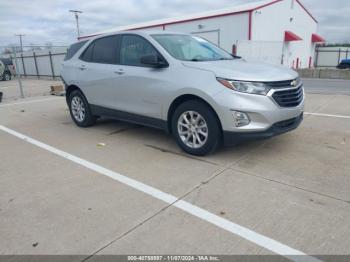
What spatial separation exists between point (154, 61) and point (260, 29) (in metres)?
19.6

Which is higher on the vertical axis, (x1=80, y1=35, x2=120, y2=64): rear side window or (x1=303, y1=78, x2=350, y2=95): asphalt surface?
(x1=80, y1=35, x2=120, y2=64): rear side window

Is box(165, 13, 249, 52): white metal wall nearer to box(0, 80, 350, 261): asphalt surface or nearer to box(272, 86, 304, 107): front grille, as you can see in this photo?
box(0, 80, 350, 261): asphalt surface

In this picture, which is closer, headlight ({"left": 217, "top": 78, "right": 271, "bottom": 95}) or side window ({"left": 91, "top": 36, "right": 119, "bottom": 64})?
headlight ({"left": 217, "top": 78, "right": 271, "bottom": 95})

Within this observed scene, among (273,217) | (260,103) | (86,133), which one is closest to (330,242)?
(273,217)

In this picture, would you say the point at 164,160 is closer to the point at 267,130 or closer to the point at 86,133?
the point at 267,130

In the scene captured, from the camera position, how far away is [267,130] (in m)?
3.95

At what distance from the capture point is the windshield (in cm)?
467

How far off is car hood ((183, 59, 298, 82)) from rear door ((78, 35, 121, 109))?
1.68m

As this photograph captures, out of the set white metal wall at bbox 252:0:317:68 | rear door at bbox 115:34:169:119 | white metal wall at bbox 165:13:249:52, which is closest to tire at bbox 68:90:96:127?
rear door at bbox 115:34:169:119

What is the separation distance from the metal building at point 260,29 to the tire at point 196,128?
13.6 m

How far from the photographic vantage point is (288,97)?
4.11 m

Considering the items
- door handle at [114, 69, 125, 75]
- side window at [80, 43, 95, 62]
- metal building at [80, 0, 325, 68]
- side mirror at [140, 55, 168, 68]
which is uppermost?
metal building at [80, 0, 325, 68]

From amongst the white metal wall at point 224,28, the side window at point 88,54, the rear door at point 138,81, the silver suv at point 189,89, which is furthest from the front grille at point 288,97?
the white metal wall at point 224,28

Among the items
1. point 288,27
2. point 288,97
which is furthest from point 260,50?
point 288,97
